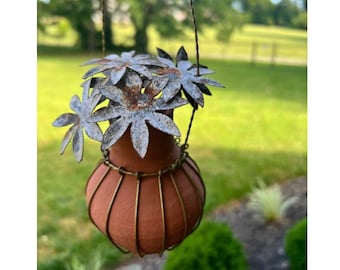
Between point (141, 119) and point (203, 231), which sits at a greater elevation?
point (141, 119)

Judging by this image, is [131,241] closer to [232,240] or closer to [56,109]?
[232,240]

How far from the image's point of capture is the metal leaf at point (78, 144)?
31.7 inches

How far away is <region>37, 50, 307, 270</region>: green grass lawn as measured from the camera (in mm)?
2316

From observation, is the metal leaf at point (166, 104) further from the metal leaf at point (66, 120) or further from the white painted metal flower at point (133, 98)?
the metal leaf at point (66, 120)

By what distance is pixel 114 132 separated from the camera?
2.37ft

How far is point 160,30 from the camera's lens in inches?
161

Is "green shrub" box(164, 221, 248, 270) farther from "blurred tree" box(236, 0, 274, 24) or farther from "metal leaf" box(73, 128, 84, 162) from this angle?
"blurred tree" box(236, 0, 274, 24)

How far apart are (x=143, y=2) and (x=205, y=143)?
156 cm

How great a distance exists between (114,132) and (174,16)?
350cm

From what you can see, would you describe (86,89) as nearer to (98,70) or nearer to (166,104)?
(98,70)

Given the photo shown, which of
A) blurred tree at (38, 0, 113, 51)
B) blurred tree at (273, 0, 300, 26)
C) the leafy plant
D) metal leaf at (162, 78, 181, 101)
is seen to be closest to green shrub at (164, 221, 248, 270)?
the leafy plant

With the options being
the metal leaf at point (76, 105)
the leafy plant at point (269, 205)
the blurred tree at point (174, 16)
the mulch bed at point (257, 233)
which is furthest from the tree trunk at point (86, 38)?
the metal leaf at point (76, 105)

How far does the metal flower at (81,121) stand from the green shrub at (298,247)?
1334 millimetres
